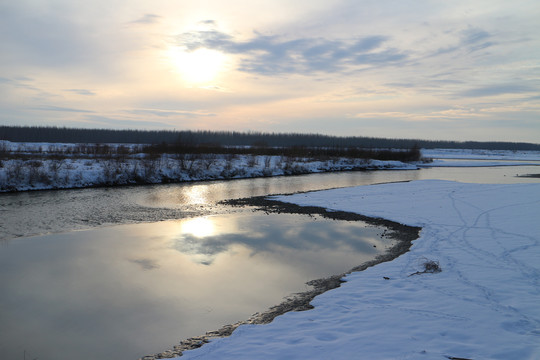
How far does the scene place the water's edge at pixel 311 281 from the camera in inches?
245

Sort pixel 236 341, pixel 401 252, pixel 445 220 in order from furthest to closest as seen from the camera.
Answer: pixel 445 220, pixel 401 252, pixel 236 341

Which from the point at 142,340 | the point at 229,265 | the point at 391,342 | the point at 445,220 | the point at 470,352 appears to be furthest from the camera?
the point at 445,220

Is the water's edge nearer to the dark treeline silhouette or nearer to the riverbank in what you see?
the riverbank

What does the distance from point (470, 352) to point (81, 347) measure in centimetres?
658

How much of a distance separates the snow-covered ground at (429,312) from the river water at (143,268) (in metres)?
1.30

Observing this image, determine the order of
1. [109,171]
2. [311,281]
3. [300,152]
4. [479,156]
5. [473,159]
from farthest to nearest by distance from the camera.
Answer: [479,156] → [473,159] → [300,152] → [109,171] → [311,281]

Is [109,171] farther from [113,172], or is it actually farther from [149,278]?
[149,278]

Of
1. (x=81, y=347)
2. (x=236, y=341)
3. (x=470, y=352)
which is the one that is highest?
(x=470, y=352)

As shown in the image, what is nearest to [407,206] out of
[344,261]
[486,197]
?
[486,197]

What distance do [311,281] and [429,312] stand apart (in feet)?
10.7

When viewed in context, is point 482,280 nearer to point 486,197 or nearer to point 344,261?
point 344,261

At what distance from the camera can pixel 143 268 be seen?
10055 millimetres

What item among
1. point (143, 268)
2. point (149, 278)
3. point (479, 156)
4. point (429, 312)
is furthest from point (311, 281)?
point (479, 156)

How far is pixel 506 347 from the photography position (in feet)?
17.1
